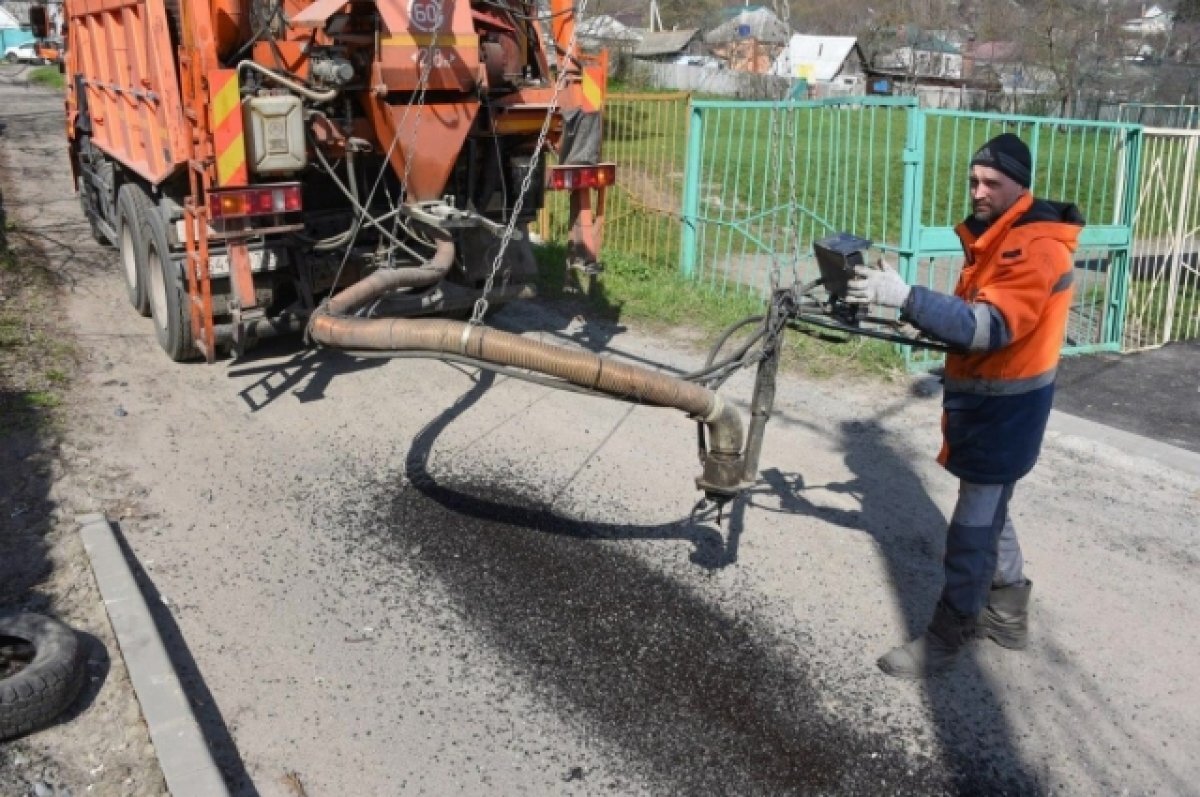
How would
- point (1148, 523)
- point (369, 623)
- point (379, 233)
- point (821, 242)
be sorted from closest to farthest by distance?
point (821, 242), point (369, 623), point (1148, 523), point (379, 233)

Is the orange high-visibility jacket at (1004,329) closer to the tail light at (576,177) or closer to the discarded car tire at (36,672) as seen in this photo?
the discarded car tire at (36,672)

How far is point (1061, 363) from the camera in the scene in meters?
7.86

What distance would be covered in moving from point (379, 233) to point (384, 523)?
2425 mm

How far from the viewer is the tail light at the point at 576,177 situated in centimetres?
707

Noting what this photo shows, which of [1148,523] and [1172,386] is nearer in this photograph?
[1148,523]

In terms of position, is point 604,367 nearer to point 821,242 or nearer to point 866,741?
point 821,242

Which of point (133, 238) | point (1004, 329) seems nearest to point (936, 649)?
point (1004, 329)

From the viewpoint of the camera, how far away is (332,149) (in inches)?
239

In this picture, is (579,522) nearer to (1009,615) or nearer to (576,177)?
(1009,615)

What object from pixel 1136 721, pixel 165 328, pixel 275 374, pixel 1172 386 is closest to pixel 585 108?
→ pixel 275 374

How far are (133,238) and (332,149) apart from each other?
220 centimetres

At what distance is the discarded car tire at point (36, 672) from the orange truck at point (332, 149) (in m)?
1.92

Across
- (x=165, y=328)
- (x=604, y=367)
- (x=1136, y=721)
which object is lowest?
(x=1136, y=721)

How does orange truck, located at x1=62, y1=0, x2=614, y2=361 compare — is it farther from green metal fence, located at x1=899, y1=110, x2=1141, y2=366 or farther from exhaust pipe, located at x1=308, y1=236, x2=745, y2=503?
green metal fence, located at x1=899, y1=110, x2=1141, y2=366
